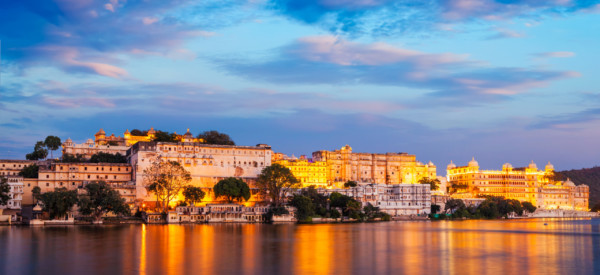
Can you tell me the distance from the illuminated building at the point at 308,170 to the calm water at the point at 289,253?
42.3 meters

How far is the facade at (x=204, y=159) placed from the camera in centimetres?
7275

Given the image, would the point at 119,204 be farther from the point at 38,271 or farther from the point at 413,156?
the point at 413,156

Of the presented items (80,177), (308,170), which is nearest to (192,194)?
(80,177)

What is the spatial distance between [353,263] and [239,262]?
5511mm

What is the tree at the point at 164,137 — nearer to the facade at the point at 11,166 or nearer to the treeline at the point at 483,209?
the facade at the point at 11,166

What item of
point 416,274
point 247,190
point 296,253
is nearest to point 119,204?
point 247,190

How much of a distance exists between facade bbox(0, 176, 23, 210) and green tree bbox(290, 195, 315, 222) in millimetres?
28839

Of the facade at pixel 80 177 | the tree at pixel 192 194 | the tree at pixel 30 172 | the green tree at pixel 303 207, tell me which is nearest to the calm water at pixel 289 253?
the tree at pixel 192 194

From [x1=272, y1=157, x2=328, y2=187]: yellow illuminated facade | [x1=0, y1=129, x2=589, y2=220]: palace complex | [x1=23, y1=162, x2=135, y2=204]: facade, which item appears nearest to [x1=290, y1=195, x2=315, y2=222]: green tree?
[x1=0, y1=129, x2=589, y2=220]: palace complex

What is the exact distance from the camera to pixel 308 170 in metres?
91.1

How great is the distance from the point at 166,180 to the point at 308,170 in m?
28.9

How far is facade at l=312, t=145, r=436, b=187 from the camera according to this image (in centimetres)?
9531

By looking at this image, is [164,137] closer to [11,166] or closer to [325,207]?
[11,166]

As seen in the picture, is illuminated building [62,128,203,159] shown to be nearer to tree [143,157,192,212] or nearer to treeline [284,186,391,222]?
tree [143,157,192,212]
